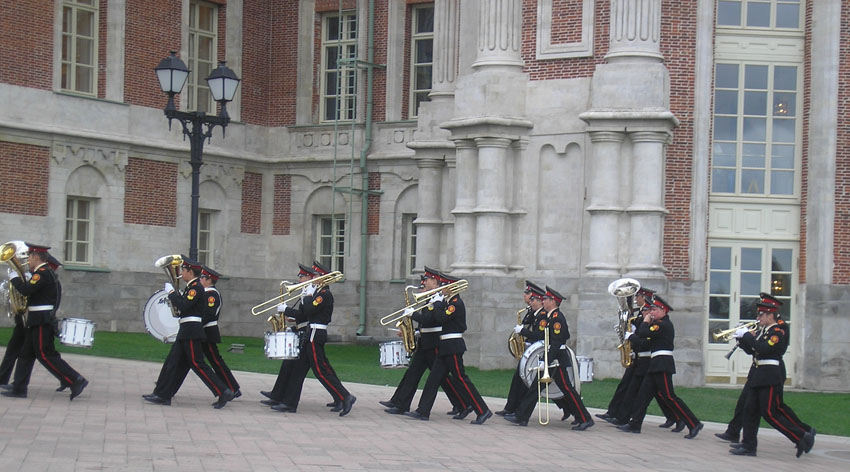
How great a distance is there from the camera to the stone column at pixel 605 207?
923 inches

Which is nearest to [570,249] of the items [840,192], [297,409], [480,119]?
[480,119]

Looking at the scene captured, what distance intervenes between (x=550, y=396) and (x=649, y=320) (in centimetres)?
150

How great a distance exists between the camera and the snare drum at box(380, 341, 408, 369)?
16.2 meters

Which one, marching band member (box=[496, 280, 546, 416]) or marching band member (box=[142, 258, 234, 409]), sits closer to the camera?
marching band member (box=[142, 258, 234, 409])

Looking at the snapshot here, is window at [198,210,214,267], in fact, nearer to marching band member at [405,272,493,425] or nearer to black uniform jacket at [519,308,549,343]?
marching band member at [405,272,493,425]

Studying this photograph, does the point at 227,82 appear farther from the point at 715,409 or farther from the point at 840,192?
the point at 840,192

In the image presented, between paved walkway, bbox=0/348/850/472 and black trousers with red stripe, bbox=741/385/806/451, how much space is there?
26 cm

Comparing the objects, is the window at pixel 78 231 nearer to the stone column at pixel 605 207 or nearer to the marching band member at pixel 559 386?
the stone column at pixel 605 207

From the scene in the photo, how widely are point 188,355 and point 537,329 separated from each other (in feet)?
13.7

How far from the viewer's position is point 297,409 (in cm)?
1625

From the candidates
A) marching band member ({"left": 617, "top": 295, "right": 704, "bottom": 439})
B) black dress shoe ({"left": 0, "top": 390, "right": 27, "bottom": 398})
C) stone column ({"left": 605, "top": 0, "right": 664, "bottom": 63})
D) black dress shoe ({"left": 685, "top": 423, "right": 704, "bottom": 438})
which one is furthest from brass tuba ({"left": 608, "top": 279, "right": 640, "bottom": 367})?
stone column ({"left": 605, "top": 0, "right": 664, "bottom": 63})

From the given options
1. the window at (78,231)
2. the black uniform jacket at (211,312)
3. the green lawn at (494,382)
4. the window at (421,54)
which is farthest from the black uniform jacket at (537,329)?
the window at (421,54)

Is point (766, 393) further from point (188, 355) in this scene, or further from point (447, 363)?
point (188, 355)

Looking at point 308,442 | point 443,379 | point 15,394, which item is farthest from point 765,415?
point 15,394
